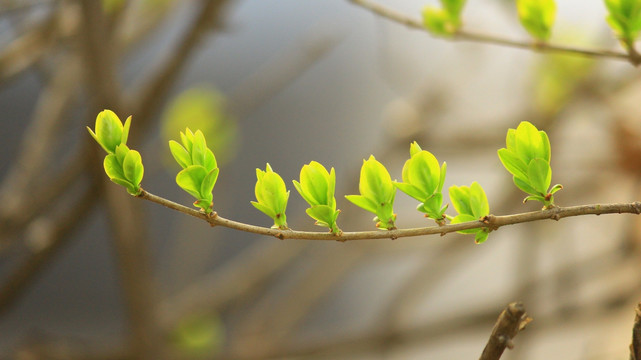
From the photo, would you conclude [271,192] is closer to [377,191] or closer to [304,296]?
[377,191]

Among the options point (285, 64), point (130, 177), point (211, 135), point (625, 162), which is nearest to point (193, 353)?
point (211, 135)

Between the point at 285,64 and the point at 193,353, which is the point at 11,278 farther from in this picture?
the point at 285,64

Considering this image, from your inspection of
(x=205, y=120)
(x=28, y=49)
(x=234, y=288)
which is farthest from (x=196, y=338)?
(x=28, y=49)

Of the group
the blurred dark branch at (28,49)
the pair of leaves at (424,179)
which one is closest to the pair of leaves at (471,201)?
the pair of leaves at (424,179)

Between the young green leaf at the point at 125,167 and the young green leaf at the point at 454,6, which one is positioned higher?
the young green leaf at the point at 454,6

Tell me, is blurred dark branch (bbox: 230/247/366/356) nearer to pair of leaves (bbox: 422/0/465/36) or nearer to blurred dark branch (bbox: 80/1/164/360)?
blurred dark branch (bbox: 80/1/164/360)

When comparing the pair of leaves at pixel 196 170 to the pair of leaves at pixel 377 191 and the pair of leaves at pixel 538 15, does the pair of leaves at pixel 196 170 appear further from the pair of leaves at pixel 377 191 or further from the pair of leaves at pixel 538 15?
the pair of leaves at pixel 538 15

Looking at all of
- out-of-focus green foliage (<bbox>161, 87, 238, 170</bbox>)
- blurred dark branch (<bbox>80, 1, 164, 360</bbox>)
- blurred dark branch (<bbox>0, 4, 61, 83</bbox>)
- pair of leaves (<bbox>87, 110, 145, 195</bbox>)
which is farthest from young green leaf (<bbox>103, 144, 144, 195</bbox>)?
out-of-focus green foliage (<bbox>161, 87, 238, 170</bbox>)
